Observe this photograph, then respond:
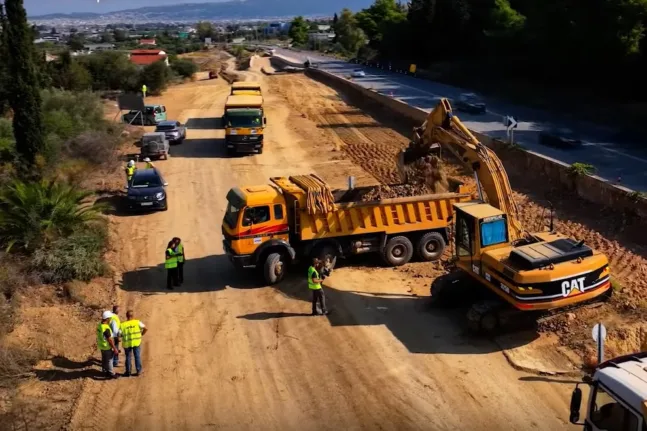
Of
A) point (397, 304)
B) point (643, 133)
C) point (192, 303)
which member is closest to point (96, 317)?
point (192, 303)

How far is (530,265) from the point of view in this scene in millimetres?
13414

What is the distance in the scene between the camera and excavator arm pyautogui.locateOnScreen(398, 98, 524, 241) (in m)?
16.3

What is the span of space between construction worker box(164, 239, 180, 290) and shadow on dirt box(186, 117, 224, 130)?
28069 millimetres

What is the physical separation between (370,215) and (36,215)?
10.2 meters

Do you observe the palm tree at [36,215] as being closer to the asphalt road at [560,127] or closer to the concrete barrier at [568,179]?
the concrete barrier at [568,179]

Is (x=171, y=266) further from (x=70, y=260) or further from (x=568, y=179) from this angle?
(x=568, y=179)

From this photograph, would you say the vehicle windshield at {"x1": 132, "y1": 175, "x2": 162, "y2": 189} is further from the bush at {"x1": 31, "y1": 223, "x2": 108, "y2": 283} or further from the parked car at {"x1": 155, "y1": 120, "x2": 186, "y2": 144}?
the parked car at {"x1": 155, "y1": 120, "x2": 186, "y2": 144}

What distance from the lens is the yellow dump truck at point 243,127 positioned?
35.1 metres

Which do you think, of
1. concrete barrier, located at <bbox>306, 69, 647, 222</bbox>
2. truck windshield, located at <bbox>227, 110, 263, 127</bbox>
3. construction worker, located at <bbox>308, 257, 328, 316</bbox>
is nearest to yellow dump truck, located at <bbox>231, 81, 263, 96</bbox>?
truck windshield, located at <bbox>227, 110, 263, 127</bbox>

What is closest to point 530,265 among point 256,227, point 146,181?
point 256,227

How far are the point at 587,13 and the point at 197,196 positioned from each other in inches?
1015

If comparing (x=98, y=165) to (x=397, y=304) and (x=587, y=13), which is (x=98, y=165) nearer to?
(x=397, y=304)

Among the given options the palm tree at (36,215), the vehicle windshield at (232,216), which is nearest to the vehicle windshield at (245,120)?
the palm tree at (36,215)

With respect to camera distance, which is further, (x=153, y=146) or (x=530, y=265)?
(x=153, y=146)
